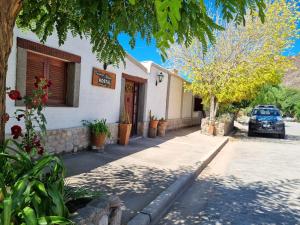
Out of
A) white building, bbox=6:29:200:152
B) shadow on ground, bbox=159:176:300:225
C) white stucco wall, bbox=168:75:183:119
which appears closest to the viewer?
shadow on ground, bbox=159:176:300:225

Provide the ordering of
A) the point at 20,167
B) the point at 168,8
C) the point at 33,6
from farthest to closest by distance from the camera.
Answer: the point at 33,6
the point at 20,167
the point at 168,8

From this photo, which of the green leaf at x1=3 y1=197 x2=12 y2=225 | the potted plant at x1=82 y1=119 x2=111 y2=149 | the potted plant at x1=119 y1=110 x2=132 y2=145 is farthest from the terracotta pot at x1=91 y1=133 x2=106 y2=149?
the green leaf at x1=3 y1=197 x2=12 y2=225

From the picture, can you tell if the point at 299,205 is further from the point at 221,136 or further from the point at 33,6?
the point at 221,136

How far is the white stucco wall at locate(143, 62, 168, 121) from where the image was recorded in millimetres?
12734

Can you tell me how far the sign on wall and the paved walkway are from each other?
6.59 ft

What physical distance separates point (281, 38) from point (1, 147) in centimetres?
1476

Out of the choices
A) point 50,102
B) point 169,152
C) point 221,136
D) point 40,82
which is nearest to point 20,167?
point 40,82

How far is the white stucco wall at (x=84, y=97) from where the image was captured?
594 centimetres

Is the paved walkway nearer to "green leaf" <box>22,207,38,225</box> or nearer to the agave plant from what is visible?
the agave plant

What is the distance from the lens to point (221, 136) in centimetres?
1557

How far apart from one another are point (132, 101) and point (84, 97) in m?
3.81

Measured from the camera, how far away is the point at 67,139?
7.53 m

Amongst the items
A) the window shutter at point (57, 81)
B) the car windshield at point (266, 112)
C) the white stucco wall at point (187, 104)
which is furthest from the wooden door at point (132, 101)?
the car windshield at point (266, 112)

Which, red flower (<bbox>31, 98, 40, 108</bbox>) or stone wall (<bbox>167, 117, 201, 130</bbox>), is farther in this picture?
stone wall (<bbox>167, 117, 201, 130</bbox>)
